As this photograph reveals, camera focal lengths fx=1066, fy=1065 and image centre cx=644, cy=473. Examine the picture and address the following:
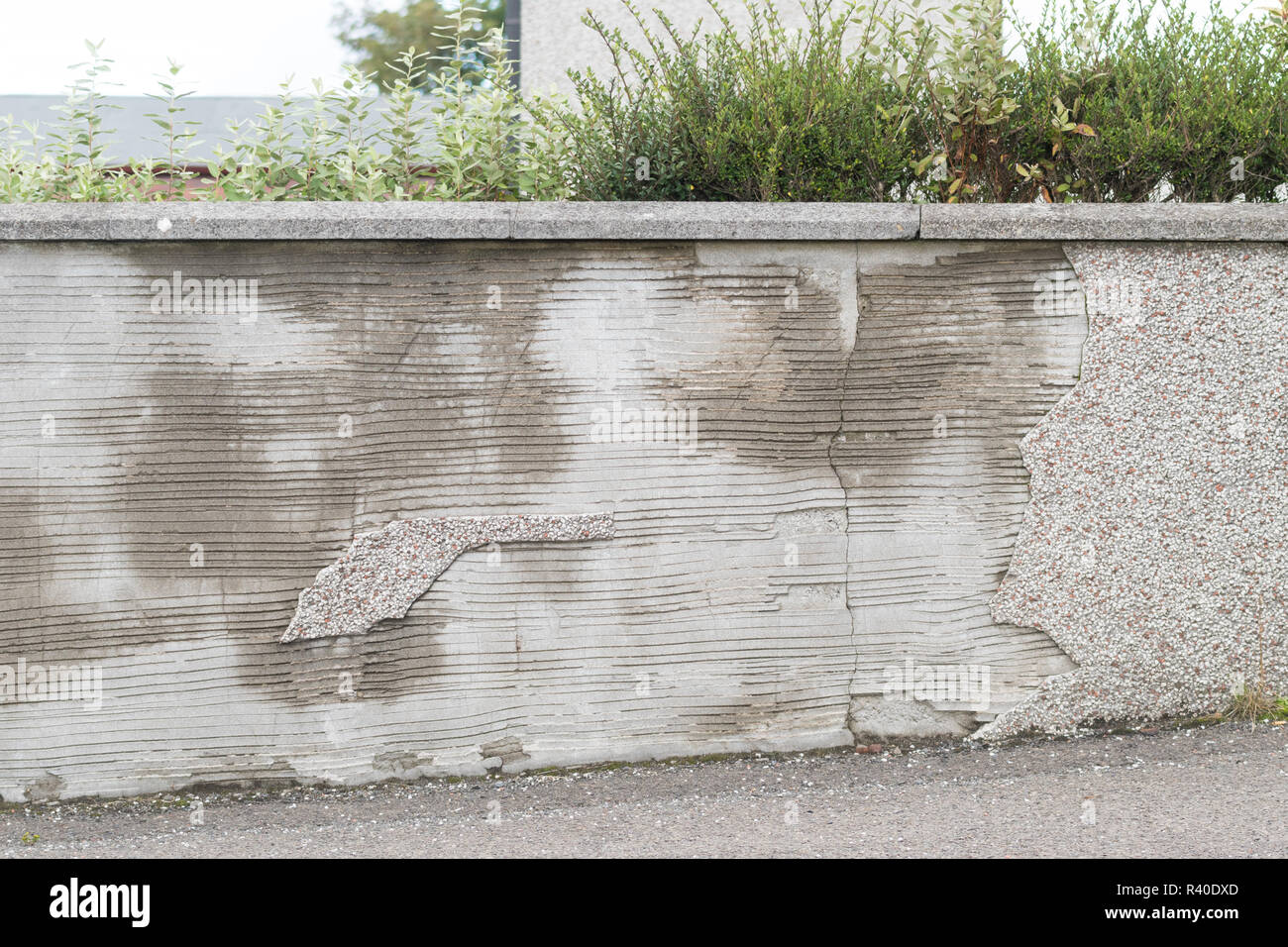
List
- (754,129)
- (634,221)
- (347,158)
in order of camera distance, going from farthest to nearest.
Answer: (347,158) → (754,129) → (634,221)

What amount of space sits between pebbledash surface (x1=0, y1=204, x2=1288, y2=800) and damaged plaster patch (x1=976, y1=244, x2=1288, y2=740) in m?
0.01

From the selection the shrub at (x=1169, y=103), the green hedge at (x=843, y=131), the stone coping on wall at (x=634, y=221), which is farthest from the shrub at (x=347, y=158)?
the shrub at (x=1169, y=103)

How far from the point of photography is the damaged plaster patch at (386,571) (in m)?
3.80

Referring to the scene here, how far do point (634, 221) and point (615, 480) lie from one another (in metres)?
0.93

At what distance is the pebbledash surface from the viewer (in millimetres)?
3736

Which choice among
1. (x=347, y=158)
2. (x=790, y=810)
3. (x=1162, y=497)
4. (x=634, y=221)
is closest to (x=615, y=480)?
(x=634, y=221)

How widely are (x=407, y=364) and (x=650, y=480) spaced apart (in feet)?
3.17

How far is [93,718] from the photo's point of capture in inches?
149

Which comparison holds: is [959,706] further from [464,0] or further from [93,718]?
[464,0]

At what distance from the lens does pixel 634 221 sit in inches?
149

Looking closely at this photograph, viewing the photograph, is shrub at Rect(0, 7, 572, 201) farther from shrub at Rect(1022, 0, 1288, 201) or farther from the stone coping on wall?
shrub at Rect(1022, 0, 1288, 201)

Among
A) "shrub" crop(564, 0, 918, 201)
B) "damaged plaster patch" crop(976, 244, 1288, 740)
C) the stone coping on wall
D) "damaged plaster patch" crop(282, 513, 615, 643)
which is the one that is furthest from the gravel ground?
"shrub" crop(564, 0, 918, 201)

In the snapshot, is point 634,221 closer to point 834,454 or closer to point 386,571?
point 834,454

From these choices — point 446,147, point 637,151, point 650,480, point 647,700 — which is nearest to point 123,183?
point 446,147
